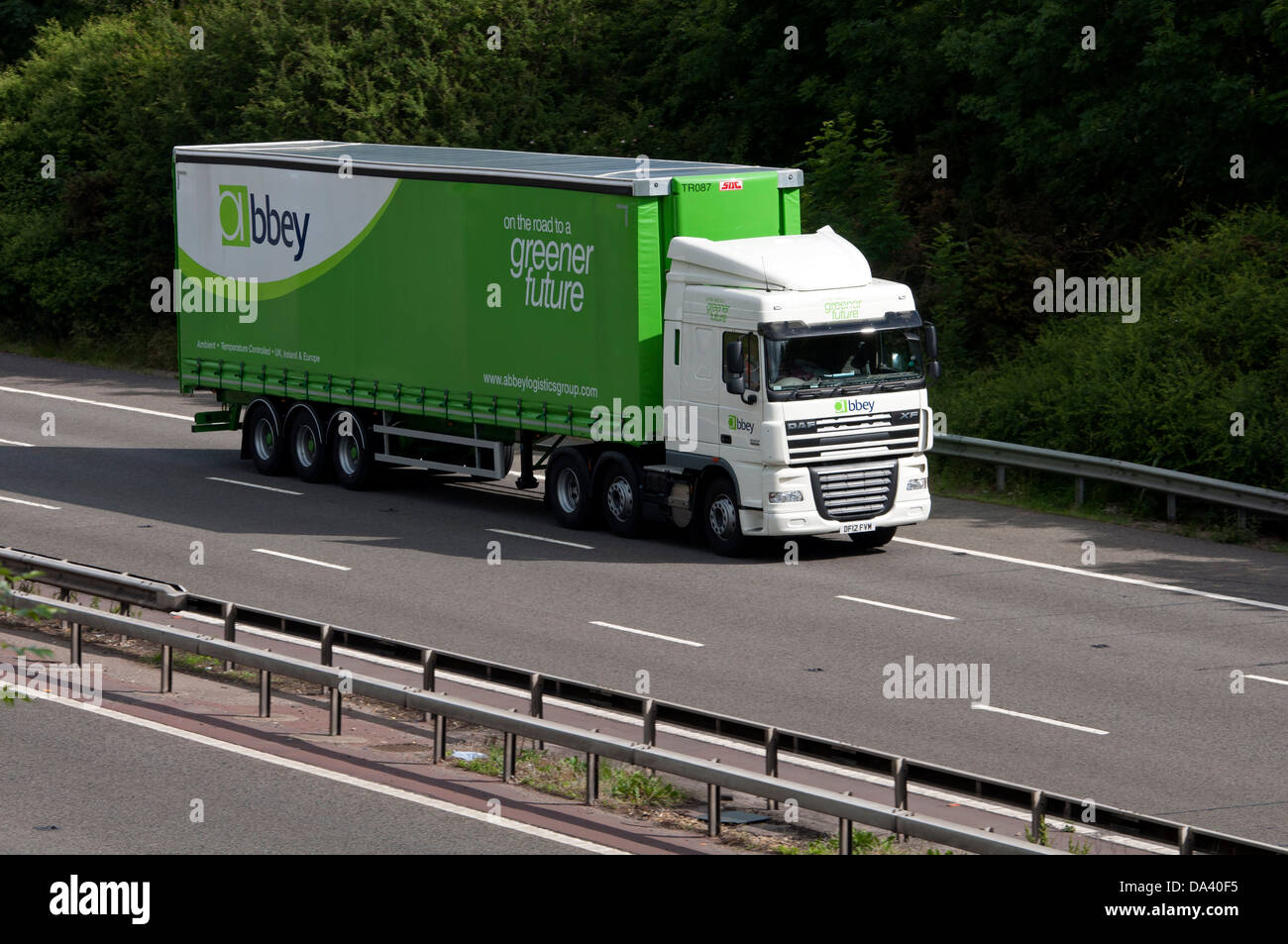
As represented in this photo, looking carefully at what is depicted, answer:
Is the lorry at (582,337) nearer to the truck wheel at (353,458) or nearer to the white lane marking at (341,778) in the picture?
the truck wheel at (353,458)

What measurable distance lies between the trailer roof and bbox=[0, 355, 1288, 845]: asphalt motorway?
13.1ft

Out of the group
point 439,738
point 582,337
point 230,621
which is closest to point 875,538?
point 582,337

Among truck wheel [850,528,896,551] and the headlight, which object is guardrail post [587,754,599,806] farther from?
truck wheel [850,528,896,551]

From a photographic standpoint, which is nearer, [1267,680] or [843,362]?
[1267,680]

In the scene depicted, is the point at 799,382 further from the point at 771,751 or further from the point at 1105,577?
the point at 771,751

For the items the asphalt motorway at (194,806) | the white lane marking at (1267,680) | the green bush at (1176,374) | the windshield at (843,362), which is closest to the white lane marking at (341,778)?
the asphalt motorway at (194,806)

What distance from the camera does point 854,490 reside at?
20.3 meters

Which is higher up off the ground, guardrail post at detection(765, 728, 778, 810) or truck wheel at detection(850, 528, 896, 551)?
truck wheel at detection(850, 528, 896, 551)

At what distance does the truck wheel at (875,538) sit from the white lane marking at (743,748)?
22.6ft

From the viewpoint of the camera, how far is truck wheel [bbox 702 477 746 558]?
20391 millimetres

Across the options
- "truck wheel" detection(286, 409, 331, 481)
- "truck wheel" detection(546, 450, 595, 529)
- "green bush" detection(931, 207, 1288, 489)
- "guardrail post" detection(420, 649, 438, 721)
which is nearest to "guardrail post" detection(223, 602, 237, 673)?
"guardrail post" detection(420, 649, 438, 721)

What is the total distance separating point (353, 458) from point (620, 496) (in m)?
4.64
